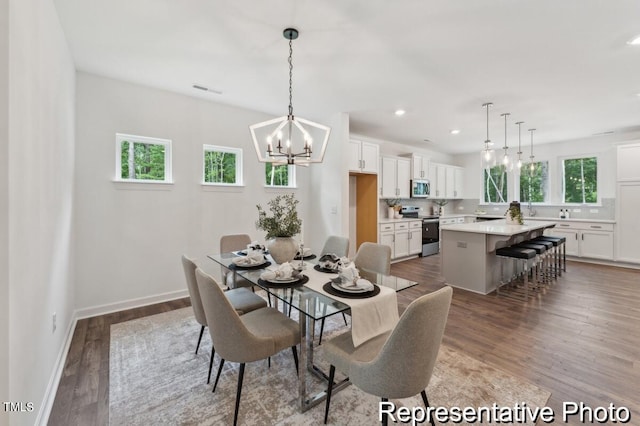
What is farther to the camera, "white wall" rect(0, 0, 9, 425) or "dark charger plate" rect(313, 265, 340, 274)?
"dark charger plate" rect(313, 265, 340, 274)

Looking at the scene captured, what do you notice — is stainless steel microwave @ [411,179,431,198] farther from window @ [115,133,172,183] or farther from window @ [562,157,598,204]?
window @ [115,133,172,183]

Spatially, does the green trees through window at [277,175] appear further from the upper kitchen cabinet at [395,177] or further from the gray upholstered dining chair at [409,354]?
the gray upholstered dining chair at [409,354]

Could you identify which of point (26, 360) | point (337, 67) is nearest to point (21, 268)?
point (26, 360)

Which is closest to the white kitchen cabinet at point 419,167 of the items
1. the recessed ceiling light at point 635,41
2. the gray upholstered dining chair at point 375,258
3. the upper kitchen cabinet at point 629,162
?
the upper kitchen cabinet at point 629,162

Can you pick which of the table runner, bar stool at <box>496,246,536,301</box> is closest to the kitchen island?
bar stool at <box>496,246,536,301</box>

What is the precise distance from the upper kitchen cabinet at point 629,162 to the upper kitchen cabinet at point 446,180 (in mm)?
3236

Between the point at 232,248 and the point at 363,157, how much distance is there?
3.11 m

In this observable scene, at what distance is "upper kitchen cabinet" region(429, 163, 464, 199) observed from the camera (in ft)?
24.3

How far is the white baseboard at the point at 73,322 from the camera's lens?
70.5 inches

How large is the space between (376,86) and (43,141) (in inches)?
127

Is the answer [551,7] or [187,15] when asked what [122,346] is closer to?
[187,15]

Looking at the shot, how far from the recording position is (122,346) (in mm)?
2613

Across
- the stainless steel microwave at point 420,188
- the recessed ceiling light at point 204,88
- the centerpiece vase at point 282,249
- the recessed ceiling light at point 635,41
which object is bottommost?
the centerpiece vase at point 282,249

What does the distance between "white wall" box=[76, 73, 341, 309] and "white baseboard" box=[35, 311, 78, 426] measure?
2.46 ft
